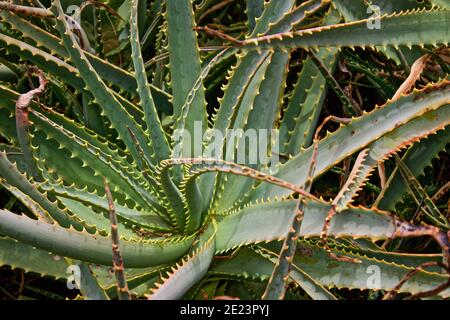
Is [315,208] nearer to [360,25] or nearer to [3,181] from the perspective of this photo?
[360,25]

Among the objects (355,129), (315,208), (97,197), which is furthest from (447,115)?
(97,197)

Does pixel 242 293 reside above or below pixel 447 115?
below

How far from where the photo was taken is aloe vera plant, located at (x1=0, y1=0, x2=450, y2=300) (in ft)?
2.94

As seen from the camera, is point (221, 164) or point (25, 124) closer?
point (221, 164)

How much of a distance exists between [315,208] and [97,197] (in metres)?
0.31

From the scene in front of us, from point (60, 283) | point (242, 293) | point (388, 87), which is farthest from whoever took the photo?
point (60, 283)

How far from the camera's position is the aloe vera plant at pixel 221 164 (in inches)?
35.2

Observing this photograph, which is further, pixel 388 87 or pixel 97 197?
pixel 388 87

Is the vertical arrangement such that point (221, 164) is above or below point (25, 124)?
below

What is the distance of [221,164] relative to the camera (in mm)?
854

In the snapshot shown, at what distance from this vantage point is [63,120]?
45.5 inches
